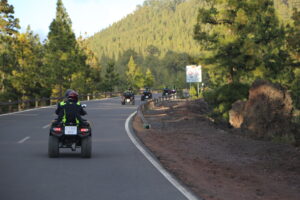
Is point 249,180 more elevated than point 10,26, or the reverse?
point 10,26

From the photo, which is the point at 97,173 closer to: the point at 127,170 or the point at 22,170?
the point at 127,170

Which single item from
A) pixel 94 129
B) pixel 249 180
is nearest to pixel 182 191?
pixel 249 180

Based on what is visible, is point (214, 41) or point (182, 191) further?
point (214, 41)

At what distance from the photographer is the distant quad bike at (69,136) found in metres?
12.3

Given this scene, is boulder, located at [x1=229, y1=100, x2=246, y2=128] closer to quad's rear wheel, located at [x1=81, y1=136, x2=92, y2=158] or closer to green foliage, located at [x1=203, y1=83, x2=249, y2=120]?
green foliage, located at [x1=203, y1=83, x2=249, y2=120]

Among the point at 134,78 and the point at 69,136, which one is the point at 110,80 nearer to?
the point at 134,78

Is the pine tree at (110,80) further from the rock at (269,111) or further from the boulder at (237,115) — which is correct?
the rock at (269,111)

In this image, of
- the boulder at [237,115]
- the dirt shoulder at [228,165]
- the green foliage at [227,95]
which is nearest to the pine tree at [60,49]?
the green foliage at [227,95]

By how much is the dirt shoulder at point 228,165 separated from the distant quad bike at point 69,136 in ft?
6.20

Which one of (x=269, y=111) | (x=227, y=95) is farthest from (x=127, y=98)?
(x=269, y=111)

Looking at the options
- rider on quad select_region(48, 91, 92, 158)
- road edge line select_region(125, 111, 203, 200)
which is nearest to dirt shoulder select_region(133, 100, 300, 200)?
road edge line select_region(125, 111, 203, 200)

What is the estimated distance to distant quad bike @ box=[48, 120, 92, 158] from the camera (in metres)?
12.3

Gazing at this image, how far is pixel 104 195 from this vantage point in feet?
26.7

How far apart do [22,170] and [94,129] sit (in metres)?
11.3
